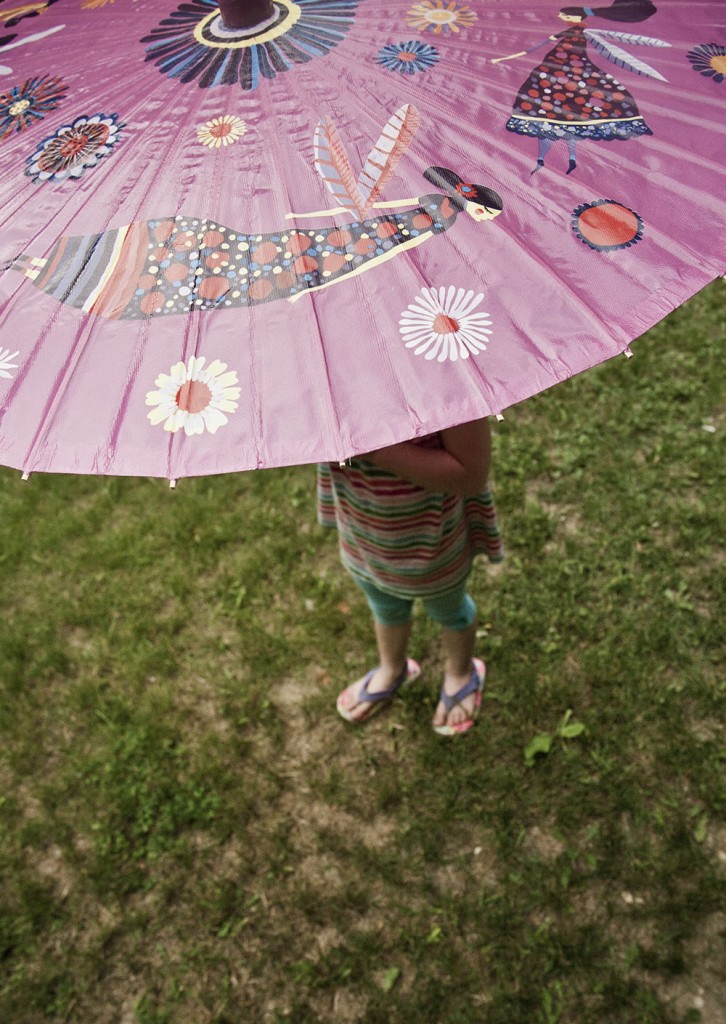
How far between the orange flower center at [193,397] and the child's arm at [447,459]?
56cm

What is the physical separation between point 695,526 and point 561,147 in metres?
2.31

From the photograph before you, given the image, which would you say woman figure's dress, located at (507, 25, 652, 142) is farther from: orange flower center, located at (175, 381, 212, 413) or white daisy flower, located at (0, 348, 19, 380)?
white daisy flower, located at (0, 348, 19, 380)

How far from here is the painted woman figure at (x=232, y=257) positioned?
147cm

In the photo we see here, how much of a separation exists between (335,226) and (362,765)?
2.10 metres

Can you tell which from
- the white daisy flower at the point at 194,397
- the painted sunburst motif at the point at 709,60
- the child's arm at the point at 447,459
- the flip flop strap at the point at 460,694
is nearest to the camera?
the white daisy flower at the point at 194,397

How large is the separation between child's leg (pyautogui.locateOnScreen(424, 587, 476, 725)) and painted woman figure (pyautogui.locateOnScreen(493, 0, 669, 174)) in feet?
4.48

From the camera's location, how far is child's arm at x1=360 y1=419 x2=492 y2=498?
6.20ft

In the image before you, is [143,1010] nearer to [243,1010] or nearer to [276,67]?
[243,1010]

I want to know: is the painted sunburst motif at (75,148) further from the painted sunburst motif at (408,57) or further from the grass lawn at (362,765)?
the grass lawn at (362,765)

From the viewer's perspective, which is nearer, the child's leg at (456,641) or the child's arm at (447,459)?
the child's arm at (447,459)

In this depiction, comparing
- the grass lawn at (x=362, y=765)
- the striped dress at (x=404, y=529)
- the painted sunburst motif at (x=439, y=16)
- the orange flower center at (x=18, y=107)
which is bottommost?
the grass lawn at (x=362, y=765)

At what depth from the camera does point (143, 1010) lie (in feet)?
8.53

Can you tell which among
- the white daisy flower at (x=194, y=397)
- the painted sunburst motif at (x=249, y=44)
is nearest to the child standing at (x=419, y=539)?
the white daisy flower at (x=194, y=397)

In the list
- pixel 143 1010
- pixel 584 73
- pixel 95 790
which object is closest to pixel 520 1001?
pixel 143 1010
